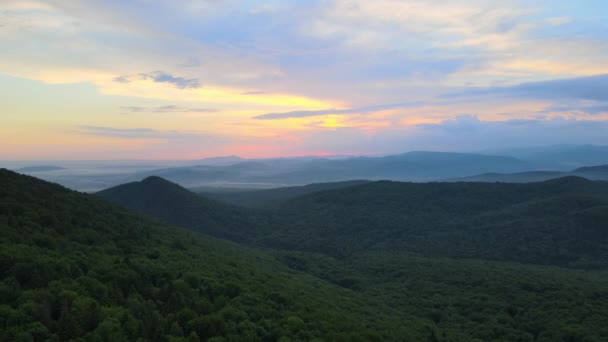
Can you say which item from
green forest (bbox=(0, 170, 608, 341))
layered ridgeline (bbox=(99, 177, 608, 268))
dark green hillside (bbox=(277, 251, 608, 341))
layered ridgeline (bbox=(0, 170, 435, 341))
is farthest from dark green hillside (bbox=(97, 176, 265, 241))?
layered ridgeline (bbox=(0, 170, 435, 341))

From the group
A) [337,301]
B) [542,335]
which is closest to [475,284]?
[542,335]

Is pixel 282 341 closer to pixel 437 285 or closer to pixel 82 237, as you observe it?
pixel 82 237

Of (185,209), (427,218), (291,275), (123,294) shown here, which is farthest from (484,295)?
(185,209)

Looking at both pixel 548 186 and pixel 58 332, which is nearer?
pixel 58 332

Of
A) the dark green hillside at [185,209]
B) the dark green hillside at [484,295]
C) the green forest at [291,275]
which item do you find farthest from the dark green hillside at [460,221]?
the dark green hillside at [484,295]

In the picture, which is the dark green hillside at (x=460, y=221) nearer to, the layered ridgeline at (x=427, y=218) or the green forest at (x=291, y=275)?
the layered ridgeline at (x=427, y=218)

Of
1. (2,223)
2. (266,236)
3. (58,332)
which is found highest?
(2,223)

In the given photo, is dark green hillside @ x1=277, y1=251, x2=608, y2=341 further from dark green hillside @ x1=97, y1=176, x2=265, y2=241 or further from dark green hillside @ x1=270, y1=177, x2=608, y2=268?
dark green hillside @ x1=97, y1=176, x2=265, y2=241
